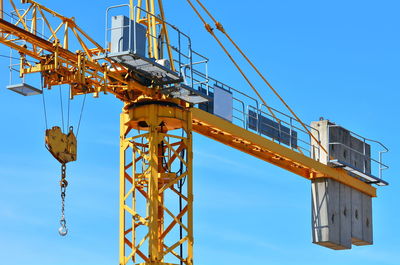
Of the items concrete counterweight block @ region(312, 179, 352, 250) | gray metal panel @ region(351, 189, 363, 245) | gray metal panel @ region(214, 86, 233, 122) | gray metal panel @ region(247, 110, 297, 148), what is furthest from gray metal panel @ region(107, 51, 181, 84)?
gray metal panel @ region(351, 189, 363, 245)

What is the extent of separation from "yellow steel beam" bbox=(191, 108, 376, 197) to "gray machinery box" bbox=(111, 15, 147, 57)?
214 inches

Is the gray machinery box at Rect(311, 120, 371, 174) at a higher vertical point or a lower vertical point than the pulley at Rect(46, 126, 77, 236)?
higher

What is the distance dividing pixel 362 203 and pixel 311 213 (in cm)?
378

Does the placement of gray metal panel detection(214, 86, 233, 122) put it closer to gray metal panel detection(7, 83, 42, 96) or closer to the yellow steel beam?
the yellow steel beam

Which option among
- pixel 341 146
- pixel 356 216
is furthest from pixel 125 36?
pixel 356 216

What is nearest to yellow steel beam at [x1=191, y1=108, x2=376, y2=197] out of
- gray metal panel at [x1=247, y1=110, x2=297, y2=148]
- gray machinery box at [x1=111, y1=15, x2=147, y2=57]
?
gray metal panel at [x1=247, y1=110, x2=297, y2=148]

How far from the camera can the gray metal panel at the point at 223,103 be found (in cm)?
4538

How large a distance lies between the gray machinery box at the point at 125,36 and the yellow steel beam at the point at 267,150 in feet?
17.9

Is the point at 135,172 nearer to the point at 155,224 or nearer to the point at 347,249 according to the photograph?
the point at 155,224

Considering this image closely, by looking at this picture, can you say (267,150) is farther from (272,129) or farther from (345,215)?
(345,215)

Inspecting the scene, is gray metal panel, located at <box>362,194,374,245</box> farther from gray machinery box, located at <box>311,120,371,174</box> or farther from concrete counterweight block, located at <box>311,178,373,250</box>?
gray machinery box, located at <box>311,120,371,174</box>

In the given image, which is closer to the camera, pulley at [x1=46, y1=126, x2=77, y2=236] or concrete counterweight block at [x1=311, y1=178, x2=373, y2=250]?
pulley at [x1=46, y1=126, x2=77, y2=236]

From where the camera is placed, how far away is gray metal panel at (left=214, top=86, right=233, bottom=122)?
1786 inches

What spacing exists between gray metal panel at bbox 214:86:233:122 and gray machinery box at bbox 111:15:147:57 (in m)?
6.22
